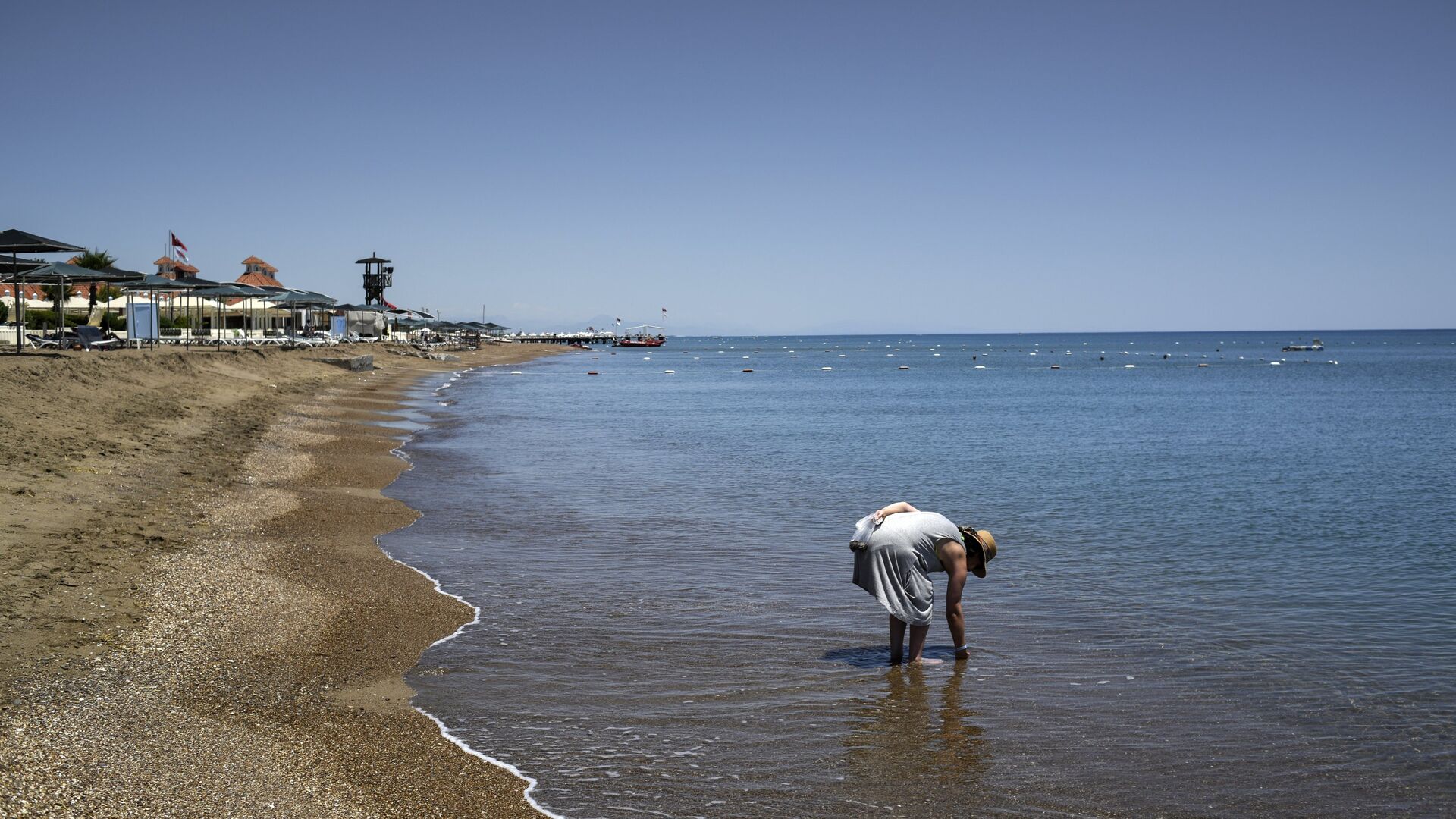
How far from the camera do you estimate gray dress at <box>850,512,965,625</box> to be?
8195mm

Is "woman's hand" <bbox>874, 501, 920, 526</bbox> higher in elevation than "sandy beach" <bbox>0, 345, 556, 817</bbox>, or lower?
higher

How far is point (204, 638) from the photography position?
8484mm

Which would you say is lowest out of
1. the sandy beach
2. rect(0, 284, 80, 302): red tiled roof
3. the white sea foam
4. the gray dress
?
the white sea foam

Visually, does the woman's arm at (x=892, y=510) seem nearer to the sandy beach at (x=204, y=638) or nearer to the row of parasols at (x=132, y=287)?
the sandy beach at (x=204, y=638)

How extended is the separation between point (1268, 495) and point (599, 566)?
13.4m

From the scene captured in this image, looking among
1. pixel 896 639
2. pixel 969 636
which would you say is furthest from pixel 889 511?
pixel 969 636

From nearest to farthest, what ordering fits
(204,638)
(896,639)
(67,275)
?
(204,638) → (896,639) → (67,275)

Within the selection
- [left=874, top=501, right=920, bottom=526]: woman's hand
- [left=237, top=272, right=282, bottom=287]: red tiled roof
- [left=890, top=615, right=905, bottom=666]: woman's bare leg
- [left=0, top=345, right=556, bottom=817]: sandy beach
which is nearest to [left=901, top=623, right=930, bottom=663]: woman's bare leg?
[left=890, top=615, right=905, bottom=666]: woman's bare leg

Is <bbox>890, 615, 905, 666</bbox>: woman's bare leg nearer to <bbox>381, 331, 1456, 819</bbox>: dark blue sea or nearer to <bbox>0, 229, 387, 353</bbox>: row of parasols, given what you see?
<bbox>381, 331, 1456, 819</bbox>: dark blue sea

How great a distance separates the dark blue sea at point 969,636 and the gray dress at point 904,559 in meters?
Answer: 0.60

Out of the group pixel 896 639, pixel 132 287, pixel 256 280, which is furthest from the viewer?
pixel 256 280

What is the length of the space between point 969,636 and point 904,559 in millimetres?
1971

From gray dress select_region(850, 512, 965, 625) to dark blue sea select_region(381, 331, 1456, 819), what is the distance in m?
0.60

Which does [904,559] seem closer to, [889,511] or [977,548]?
[889,511]
